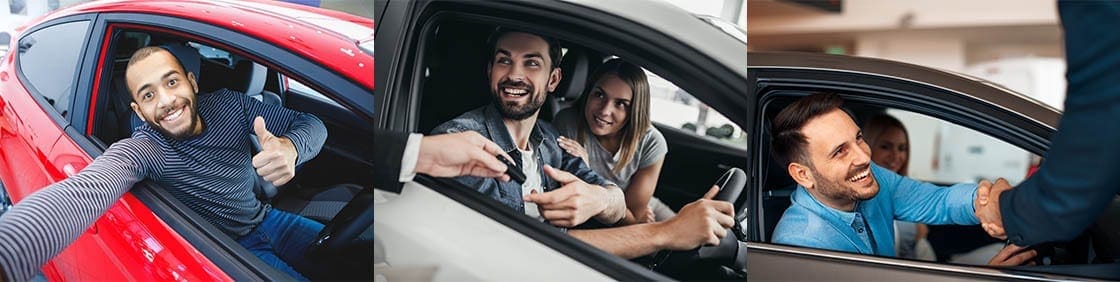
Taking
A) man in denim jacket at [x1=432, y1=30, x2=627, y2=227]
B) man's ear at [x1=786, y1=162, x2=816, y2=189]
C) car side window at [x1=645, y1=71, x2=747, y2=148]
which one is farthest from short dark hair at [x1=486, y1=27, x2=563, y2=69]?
man's ear at [x1=786, y1=162, x2=816, y2=189]

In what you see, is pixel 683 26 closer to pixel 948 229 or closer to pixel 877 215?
pixel 877 215

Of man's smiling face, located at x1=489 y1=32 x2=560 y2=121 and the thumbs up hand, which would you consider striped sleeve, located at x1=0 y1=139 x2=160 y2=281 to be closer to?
the thumbs up hand

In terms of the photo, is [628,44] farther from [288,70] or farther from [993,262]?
[993,262]

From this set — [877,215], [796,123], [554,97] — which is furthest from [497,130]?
[877,215]

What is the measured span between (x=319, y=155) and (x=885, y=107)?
1546 millimetres

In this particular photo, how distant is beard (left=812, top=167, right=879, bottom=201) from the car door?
0.10 metres

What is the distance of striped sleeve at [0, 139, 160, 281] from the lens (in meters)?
2.04

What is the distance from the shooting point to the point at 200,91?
2.09 m

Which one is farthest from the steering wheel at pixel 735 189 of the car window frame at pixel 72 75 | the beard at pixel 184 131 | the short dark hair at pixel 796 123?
the car window frame at pixel 72 75

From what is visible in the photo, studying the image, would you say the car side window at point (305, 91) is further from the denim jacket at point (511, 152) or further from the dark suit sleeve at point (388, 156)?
the denim jacket at point (511, 152)

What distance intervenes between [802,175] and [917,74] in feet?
1.29

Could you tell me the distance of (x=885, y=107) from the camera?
2176mm

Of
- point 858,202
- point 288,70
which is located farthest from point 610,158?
point 288,70

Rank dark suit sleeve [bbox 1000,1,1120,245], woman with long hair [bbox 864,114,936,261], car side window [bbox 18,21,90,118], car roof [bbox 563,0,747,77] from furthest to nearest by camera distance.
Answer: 1. woman with long hair [bbox 864,114,936,261]
2. car side window [bbox 18,21,90,118]
3. car roof [bbox 563,0,747,77]
4. dark suit sleeve [bbox 1000,1,1120,245]
